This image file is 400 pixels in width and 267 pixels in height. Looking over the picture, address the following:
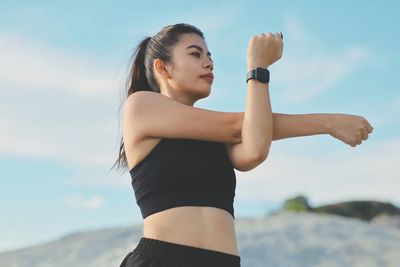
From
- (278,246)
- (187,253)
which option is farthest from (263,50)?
(278,246)

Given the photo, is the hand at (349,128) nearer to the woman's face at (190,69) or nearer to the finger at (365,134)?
the finger at (365,134)

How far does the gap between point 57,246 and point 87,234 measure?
738 mm

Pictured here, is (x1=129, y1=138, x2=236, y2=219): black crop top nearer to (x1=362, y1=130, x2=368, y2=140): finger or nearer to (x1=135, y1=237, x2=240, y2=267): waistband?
(x1=135, y1=237, x2=240, y2=267): waistband

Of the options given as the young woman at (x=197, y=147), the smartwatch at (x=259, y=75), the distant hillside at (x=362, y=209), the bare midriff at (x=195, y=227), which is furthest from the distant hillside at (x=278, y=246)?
the distant hillside at (x=362, y=209)

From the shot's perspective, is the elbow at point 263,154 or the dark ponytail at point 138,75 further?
the dark ponytail at point 138,75

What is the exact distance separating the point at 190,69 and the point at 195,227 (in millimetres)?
797

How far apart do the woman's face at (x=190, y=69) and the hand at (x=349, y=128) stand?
24.7 inches

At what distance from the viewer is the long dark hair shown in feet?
13.5

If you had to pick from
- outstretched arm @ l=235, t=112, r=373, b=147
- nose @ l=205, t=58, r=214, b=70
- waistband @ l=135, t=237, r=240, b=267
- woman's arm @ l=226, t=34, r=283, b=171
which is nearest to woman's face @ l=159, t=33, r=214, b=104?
nose @ l=205, t=58, r=214, b=70

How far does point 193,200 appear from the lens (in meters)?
3.63

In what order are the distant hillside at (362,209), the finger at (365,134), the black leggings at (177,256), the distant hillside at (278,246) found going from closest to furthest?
1. the black leggings at (177,256)
2. the finger at (365,134)
3. the distant hillside at (278,246)
4. the distant hillside at (362,209)

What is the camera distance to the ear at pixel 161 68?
4.05 meters

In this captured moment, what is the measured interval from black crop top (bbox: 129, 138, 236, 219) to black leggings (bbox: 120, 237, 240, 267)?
163 mm

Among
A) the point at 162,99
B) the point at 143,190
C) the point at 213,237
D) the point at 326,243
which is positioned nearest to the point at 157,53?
the point at 162,99
